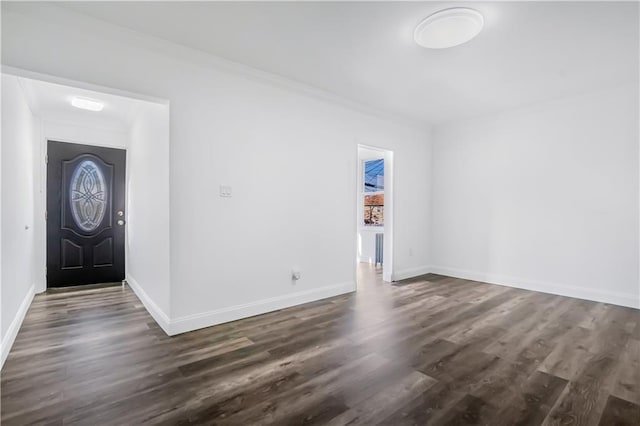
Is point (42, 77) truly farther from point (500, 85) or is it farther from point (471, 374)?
point (500, 85)

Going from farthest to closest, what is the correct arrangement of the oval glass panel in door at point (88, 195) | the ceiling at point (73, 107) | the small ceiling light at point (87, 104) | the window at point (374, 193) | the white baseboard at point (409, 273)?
the window at point (374, 193), the white baseboard at point (409, 273), the oval glass panel in door at point (88, 195), the small ceiling light at point (87, 104), the ceiling at point (73, 107)

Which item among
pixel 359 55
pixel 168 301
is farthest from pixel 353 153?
pixel 168 301

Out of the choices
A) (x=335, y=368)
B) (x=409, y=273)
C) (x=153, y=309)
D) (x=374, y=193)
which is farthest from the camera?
(x=374, y=193)

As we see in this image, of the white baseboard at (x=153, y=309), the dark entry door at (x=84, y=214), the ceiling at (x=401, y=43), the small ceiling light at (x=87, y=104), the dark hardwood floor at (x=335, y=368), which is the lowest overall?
the dark hardwood floor at (x=335, y=368)

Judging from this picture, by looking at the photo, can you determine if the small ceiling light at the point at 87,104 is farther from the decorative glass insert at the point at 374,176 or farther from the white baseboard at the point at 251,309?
the decorative glass insert at the point at 374,176

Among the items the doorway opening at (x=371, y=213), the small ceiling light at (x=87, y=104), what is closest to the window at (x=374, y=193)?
the doorway opening at (x=371, y=213)

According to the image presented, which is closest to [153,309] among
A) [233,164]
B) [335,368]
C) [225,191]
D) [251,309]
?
[251,309]

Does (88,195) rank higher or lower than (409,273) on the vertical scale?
higher

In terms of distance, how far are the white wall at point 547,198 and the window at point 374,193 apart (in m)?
1.72

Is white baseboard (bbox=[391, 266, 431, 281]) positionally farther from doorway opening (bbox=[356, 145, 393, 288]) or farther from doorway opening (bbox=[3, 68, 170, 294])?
doorway opening (bbox=[3, 68, 170, 294])

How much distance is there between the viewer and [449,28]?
2.52 meters

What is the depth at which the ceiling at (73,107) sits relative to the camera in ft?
11.7

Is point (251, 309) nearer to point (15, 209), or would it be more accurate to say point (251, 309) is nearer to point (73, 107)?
point (15, 209)

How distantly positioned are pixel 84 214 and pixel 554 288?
22.7 ft
